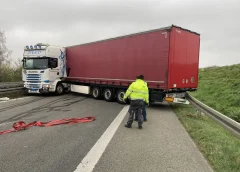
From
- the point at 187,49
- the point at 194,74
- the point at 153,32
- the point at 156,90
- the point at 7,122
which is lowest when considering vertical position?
the point at 7,122

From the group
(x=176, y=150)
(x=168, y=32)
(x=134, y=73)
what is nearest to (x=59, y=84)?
(x=134, y=73)

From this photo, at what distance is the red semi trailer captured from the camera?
1134 cm

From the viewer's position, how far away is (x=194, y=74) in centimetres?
1305

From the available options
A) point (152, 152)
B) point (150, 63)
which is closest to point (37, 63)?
point (150, 63)

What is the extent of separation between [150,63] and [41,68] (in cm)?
905

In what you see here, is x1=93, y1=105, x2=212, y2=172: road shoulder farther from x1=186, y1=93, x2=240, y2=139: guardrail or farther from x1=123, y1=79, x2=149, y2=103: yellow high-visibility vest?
x1=186, y1=93, x2=240, y2=139: guardrail

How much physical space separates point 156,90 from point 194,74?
2.55 meters

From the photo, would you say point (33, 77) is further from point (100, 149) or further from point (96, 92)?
point (100, 149)

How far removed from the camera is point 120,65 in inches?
544

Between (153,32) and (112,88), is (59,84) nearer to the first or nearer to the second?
(112,88)

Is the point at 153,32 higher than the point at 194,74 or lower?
higher

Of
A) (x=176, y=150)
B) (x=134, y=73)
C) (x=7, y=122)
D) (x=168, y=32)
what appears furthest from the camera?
(x=134, y=73)

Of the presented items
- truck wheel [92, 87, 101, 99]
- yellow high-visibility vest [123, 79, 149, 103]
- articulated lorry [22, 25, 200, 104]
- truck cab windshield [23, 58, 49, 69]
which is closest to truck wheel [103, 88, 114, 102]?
articulated lorry [22, 25, 200, 104]

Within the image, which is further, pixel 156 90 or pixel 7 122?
pixel 156 90
